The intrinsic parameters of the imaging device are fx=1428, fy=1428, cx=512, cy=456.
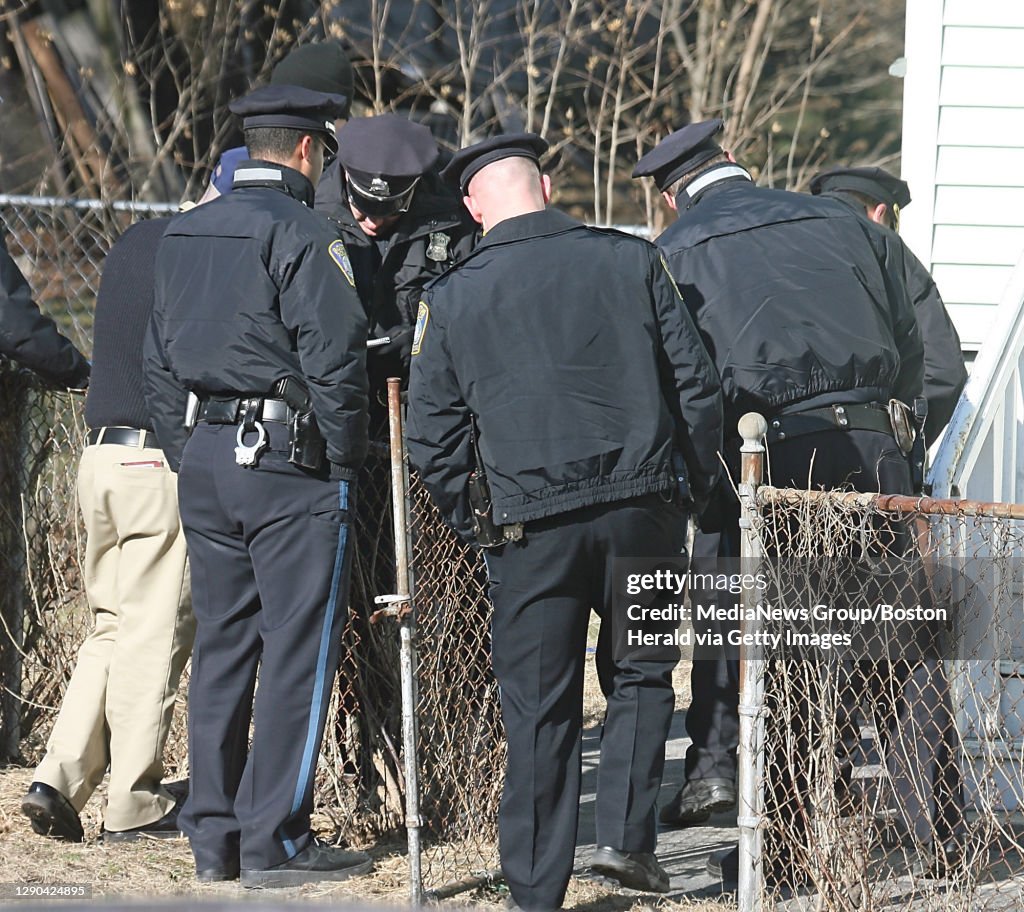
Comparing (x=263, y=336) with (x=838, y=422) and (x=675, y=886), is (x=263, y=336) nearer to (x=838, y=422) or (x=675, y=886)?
(x=838, y=422)

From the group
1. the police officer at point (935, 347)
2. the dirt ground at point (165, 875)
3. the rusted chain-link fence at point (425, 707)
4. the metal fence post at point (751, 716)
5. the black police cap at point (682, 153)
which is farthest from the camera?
the police officer at point (935, 347)

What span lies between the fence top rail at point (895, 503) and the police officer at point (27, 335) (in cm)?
256

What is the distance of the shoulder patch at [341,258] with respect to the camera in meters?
4.11

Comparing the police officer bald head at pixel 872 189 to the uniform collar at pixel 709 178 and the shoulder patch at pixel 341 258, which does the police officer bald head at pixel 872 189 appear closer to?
the uniform collar at pixel 709 178

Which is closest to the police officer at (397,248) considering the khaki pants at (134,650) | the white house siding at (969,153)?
the khaki pants at (134,650)

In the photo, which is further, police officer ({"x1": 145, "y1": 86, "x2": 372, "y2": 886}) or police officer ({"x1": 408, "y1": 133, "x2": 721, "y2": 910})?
police officer ({"x1": 145, "y1": 86, "x2": 372, "y2": 886})

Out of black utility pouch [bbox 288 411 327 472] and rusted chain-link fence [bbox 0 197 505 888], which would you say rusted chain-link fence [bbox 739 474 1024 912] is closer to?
rusted chain-link fence [bbox 0 197 505 888]

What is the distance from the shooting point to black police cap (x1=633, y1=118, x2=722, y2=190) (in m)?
4.73

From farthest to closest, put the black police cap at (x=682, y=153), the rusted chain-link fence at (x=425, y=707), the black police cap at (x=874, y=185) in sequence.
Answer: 1. the black police cap at (x=874, y=185)
2. the black police cap at (x=682, y=153)
3. the rusted chain-link fence at (x=425, y=707)

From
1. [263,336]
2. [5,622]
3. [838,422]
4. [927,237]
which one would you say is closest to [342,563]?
[263,336]

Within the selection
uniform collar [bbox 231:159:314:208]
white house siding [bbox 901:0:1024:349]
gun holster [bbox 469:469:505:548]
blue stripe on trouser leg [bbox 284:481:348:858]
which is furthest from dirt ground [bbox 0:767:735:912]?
white house siding [bbox 901:0:1024:349]

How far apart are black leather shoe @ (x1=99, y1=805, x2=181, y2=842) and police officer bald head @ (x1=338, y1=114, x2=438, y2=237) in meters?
2.10

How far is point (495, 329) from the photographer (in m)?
3.82

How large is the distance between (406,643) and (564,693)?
0.46 m
